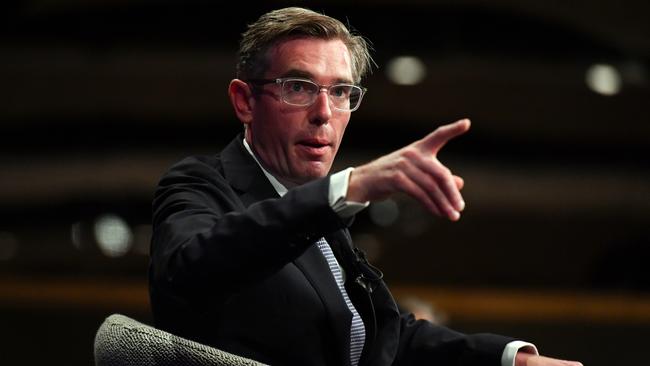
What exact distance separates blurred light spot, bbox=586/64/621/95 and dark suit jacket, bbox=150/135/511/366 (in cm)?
679

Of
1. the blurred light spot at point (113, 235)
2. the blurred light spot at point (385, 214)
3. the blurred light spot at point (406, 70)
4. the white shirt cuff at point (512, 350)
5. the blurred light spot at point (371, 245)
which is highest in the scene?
the white shirt cuff at point (512, 350)

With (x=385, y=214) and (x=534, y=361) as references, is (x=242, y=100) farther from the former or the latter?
(x=385, y=214)

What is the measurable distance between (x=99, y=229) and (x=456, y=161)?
10.8 feet

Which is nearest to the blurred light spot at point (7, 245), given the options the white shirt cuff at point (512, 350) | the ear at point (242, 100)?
the ear at point (242, 100)

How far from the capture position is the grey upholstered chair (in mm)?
1275

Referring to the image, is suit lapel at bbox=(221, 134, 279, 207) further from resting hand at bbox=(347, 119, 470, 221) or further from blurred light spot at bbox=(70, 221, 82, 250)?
blurred light spot at bbox=(70, 221, 82, 250)

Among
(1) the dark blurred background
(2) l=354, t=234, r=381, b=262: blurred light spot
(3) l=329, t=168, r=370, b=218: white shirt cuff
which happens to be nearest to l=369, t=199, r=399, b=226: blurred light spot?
(1) the dark blurred background

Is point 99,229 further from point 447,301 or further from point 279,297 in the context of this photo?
point 279,297

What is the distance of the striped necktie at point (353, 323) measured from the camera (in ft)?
4.98

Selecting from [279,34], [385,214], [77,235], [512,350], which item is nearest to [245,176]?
[279,34]

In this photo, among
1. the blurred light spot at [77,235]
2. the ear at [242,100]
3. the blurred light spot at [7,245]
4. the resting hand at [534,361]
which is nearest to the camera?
the resting hand at [534,361]

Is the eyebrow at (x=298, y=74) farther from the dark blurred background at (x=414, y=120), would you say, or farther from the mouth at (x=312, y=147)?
the dark blurred background at (x=414, y=120)

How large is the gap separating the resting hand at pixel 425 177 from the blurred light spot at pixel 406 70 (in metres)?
6.88

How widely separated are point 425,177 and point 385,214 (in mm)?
8406
